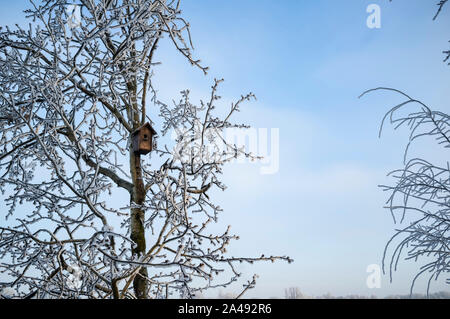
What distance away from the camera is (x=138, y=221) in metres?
4.42

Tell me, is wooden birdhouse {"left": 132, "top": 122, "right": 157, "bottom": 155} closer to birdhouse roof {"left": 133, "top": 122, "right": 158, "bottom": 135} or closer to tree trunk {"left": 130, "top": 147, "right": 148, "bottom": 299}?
birdhouse roof {"left": 133, "top": 122, "right": 158, "bottom": 135}

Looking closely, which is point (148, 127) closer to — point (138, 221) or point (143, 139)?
point (143, 139)

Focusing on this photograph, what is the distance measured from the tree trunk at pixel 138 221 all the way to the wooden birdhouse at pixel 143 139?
0.16 metres

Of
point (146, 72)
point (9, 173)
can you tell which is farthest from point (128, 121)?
point (9, 173)

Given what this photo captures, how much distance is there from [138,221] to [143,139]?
0.96 metres

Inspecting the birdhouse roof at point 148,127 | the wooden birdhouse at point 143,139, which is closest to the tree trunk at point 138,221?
the wooden birdhouse at point 143,139

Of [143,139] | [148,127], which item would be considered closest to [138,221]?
[143,139]

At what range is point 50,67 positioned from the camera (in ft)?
13.6

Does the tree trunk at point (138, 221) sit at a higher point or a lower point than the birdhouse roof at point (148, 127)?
lower

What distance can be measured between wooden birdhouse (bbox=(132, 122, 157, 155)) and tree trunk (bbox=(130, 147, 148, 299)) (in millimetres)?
163

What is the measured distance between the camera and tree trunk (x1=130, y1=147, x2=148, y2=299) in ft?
13.7

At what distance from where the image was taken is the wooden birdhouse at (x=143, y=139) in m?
4.59

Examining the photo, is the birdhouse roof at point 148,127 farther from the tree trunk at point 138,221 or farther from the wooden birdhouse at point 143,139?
the tree trunk at point 138,221
